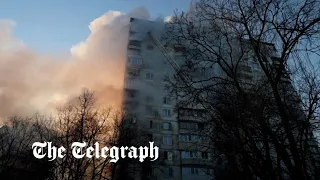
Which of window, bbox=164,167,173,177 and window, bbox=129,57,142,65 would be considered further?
window, bbox=164,167,173,177

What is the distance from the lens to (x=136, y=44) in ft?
55.6

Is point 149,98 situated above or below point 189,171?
above

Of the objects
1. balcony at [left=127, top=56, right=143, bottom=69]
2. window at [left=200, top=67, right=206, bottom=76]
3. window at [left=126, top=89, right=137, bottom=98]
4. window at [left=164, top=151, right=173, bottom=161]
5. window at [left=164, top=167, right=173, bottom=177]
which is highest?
balcony at [left=127, top=56, right=143, bottom=69]

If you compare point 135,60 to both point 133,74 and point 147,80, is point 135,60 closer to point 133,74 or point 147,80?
point 133,74

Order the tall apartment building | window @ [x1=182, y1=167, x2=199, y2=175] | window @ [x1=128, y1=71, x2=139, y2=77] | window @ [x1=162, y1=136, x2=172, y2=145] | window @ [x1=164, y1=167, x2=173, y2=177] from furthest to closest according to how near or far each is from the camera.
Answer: window @ [x1=162, y1=136, x2=172, y2=145]
window @ [x1=164, y1=167, x2=173, y2=177]
window @ [x1=182, y1=167, x2=199, y2=175]
window @ [x1=128, y1=71, x2=139, y2=77]
the tall apartment building

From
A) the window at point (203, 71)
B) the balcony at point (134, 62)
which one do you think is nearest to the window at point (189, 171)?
the balcony at point (134, 62)

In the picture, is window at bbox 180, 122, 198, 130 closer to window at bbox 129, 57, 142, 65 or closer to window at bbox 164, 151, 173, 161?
window at bbox 164, 151, 173, 161

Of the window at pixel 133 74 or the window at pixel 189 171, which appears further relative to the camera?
the window at pixel 189 171

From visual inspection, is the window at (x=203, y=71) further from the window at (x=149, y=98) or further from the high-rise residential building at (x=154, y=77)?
the window at (x=149, y=98)

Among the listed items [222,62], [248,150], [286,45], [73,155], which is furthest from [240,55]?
[73,155]

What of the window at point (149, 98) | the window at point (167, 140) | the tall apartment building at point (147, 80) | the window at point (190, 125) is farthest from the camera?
the window at point (167, 140)

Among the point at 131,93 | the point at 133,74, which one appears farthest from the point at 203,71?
the point at 131,93

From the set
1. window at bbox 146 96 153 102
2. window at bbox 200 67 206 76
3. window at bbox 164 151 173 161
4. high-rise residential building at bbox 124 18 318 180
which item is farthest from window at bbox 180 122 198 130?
window at bbox 200 67 206 76

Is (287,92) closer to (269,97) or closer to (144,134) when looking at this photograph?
(269,97)
